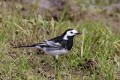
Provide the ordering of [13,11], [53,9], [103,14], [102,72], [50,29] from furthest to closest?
[103,14] → [53,9] → [13,11] → [50,29] → [102,72]

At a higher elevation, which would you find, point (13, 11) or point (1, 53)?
point (13, 11)

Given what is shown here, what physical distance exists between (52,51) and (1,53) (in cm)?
97

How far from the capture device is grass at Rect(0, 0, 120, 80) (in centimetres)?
585

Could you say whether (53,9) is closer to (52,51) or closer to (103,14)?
(103,14)

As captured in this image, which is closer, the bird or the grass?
the grass

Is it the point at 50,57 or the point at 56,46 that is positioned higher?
the point at 56,46

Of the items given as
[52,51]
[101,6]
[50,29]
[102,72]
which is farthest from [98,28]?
[101,6]

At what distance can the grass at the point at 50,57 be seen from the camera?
5.85 metres

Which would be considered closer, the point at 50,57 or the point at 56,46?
the point at 56,46

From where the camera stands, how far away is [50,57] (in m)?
7.12

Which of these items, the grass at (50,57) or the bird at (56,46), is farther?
the bird at (56,46)

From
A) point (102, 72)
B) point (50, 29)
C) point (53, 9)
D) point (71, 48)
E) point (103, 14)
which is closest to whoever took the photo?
point (102, 72)

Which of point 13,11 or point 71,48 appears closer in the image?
point 71,48

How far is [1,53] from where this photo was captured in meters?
6.27
